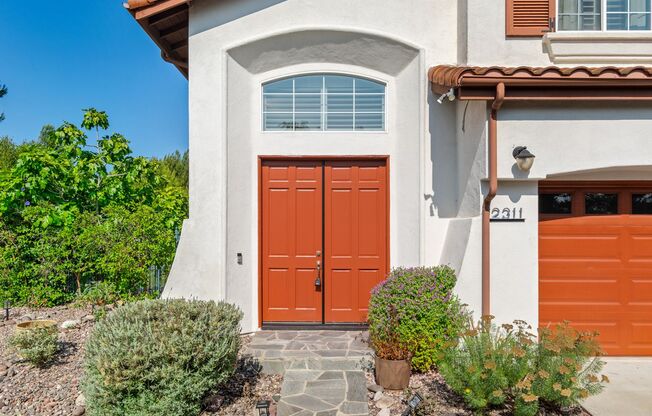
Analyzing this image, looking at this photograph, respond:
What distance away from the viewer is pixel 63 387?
4914mm

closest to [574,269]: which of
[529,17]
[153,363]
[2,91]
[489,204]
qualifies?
[489,204]

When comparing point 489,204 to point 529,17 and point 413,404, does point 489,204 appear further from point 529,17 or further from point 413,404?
point 529,17

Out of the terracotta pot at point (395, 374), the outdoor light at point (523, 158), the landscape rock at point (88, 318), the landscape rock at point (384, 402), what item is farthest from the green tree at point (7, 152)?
the outdoor light at point (523, 158)

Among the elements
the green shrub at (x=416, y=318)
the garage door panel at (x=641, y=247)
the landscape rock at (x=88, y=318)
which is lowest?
the landscape rock at (x=88, y=318)

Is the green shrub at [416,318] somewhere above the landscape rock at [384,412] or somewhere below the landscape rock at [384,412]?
above

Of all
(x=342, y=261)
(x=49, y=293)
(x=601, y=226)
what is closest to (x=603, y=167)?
(x=601, y=226)

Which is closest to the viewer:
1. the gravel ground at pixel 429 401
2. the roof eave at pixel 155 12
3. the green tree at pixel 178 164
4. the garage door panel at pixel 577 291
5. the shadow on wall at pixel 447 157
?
the gravel ground at pixel 429 401

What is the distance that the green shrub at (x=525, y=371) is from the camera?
388cm

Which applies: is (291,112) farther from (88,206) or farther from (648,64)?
(648,64)

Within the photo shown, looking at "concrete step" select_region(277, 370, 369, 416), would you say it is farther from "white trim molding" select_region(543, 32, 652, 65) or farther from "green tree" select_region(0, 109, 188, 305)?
"white trim molding" select_region(543, 32, 652, 65)

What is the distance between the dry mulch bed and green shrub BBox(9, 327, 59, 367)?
122 millimetres

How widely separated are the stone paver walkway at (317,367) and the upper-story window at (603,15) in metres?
6.01

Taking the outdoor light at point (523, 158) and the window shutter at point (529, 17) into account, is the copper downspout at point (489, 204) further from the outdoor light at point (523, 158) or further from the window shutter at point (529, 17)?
the window shutter at point (529, 17)

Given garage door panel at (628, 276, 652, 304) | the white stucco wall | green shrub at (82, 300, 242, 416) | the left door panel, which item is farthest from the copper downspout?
green shrub at (82, 300, 242, 416)
